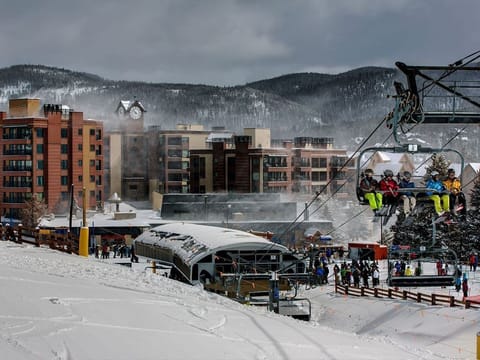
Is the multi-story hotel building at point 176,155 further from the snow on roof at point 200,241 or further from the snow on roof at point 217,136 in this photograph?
the snow on roof at point 200,241

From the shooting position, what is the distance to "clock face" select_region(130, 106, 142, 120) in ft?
385

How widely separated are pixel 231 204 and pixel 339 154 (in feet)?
78.0

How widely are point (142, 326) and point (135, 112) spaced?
107899 millimetres

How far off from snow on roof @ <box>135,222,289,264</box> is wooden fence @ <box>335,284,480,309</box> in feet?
12.3

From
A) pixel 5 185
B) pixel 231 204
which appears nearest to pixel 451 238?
pixel 231 204

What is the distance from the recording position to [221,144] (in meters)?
88.7

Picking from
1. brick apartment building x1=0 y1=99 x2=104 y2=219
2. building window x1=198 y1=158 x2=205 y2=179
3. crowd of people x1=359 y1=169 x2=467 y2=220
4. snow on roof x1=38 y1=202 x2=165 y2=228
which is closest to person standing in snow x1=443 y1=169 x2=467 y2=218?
crowd of people x1=359 y1=169 x2=467 y2=220

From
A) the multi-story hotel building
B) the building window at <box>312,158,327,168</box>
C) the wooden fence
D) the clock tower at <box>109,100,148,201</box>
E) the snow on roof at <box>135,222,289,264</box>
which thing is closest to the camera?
the wooden fence

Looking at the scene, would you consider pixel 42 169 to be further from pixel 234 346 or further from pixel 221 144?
pixel 234 346

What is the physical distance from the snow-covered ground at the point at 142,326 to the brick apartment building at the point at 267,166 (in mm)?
60607

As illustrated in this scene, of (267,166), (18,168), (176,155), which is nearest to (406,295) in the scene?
(18,168)

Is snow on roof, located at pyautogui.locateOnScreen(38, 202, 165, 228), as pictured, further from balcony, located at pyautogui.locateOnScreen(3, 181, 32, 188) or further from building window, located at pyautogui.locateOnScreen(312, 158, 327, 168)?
building window, located at pyautogui.locateOnScreen(312, 158, 327, 168)

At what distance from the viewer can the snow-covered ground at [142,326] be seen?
1148 centimetres

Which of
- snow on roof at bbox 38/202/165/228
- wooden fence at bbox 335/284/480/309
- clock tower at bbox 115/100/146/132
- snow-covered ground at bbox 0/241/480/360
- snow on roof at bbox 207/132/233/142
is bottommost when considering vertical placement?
snow on roof at bbox 38/202/165/228
